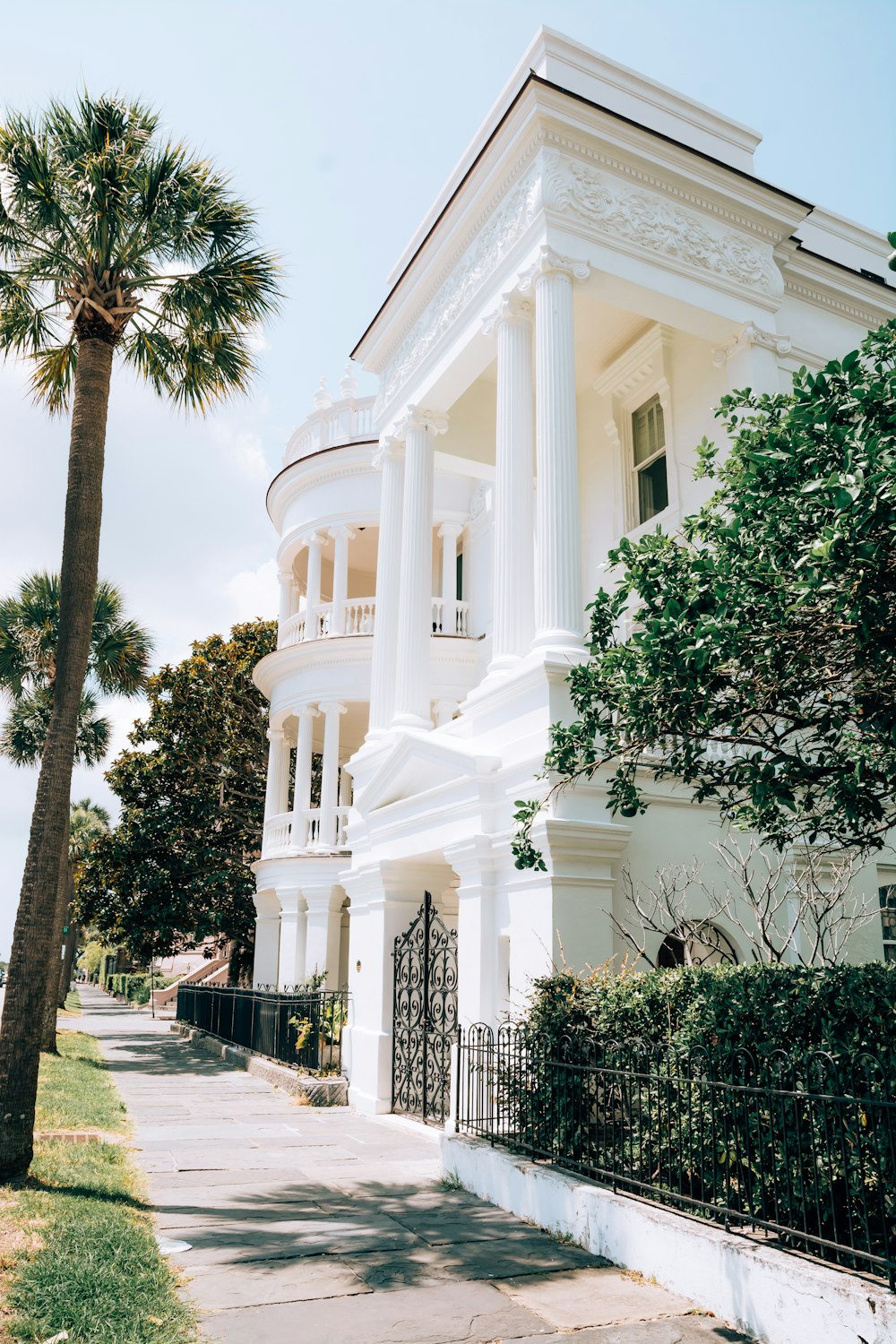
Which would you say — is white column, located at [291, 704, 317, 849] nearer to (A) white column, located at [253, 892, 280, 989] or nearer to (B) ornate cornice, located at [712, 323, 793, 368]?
(A) white column, located at [253, 892, 280, 989]

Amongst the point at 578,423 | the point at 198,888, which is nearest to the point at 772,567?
the point at 578,423

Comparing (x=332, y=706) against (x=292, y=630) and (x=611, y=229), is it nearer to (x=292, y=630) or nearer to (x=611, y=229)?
(x=292, y=630)

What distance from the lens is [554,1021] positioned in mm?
8227

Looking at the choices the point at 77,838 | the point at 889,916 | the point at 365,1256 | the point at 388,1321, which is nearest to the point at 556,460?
the point at 889,916

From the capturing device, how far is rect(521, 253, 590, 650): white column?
11.6m

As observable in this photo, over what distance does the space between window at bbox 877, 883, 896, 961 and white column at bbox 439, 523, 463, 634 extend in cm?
1121

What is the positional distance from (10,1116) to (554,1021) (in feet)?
14.4

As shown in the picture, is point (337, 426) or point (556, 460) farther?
point (337, 426)

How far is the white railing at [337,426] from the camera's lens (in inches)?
983

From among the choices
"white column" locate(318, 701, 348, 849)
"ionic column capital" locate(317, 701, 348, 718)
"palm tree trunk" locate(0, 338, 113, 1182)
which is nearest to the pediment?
"palm tree trunk" locate(0, 338, 113, 1182)

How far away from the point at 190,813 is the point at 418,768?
16.4m

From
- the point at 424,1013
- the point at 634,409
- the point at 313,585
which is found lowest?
the point at 424,1013

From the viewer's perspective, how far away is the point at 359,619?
23.6 metres

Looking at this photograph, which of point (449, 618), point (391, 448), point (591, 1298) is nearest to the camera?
point (591, 1298)
